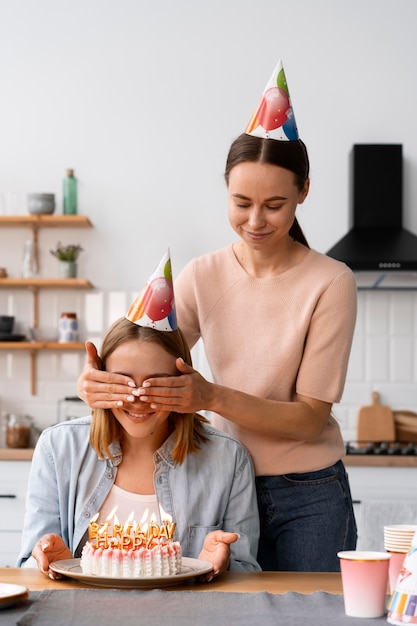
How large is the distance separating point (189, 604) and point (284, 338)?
831mm

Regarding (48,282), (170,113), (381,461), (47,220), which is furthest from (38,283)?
(381,461)

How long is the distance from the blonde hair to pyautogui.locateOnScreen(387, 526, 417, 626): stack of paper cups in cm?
76

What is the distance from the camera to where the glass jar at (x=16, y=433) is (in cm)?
469

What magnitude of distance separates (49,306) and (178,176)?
2.97 feet

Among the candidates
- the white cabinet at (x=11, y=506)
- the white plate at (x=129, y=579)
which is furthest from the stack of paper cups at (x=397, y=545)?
the white cabinet at (x=11, y=506)

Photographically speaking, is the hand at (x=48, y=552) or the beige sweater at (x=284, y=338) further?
the beige sweater at (x=284, y=338)

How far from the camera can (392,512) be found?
315 centimetres

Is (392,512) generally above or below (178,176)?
below

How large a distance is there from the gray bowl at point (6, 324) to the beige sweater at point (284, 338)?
8.72ft

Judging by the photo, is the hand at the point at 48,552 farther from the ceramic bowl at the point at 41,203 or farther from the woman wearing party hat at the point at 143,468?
the ceramic bowl at the point at 41,203

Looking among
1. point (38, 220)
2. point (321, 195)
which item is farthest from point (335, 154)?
point (38, 220)

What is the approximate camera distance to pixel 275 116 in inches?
87.6

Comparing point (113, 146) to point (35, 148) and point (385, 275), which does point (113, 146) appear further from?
point (385, 275)

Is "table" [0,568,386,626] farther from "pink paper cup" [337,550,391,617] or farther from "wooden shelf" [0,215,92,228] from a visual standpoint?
"wooden shelf" [0,215,92,228]
